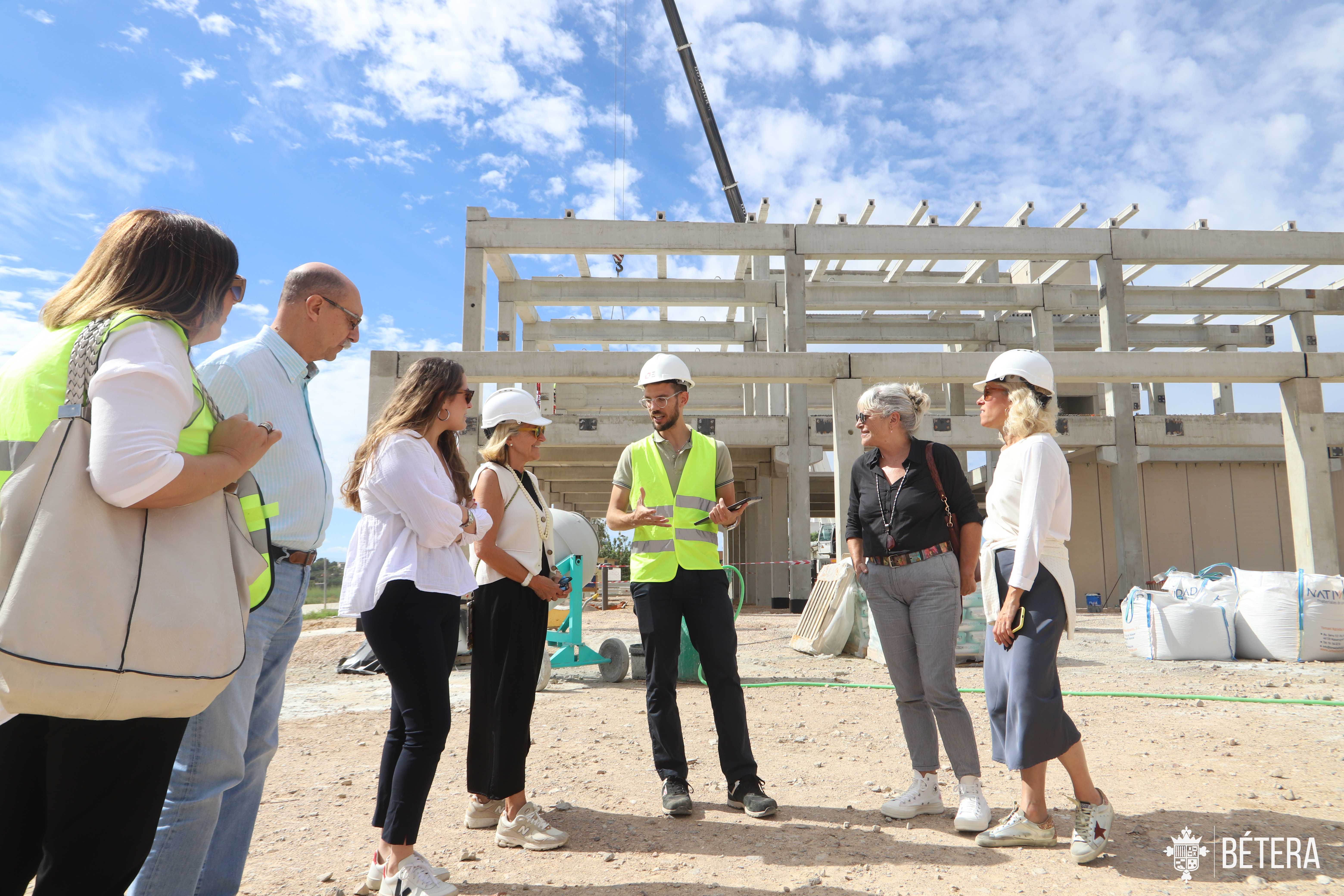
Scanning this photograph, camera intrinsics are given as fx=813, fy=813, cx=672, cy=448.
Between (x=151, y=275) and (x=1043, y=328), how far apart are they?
22589 millimetres

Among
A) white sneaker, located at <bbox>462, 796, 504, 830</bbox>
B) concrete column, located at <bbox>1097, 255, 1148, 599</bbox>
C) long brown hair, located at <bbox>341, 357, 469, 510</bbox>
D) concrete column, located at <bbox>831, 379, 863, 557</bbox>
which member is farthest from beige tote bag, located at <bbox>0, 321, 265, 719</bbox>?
concrete column, located at <bbox>1097, 255, 1148, 599</bbox>

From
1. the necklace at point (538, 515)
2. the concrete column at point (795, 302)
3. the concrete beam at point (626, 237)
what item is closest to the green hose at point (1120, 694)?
the necklace at point (538, 515)

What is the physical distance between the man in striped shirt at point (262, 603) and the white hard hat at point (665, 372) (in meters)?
1.64

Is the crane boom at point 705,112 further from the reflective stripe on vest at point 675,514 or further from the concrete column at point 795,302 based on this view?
the reflective stripe on vest at point 675,514

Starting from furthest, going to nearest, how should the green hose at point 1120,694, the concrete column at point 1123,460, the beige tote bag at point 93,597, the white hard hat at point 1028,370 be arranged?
the concrete column at point 1123,460, the green hose at point 1120,694, the white hard hat at point 1028,370, the beige tote bag at point 93,597

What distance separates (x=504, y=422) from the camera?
3.44m

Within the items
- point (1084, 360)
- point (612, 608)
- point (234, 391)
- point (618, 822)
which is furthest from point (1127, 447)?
point (234, 391)

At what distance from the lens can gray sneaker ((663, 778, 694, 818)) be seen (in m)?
3.44

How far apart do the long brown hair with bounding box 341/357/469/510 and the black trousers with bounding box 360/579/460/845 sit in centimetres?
41

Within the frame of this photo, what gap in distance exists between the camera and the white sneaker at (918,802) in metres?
3.39

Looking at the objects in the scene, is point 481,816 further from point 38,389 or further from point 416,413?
point 38,389

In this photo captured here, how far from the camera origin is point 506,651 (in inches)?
126

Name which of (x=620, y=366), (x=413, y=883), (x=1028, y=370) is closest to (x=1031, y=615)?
(x=1028, y=370)

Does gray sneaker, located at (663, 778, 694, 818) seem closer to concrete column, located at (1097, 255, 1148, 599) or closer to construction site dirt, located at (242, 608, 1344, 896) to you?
construction site dirt, located at (242, 608, 1344, 896)
